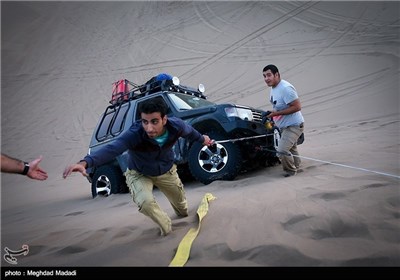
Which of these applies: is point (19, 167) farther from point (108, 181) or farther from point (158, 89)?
point (158, 89)

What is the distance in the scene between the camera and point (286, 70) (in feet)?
46.5

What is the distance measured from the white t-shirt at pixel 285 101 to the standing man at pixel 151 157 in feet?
4.79

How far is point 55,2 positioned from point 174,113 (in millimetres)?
28474

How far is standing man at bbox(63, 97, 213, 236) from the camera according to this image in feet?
8.66

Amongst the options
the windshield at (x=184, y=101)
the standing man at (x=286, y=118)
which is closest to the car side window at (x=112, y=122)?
the windshield at (x=184, y=101)

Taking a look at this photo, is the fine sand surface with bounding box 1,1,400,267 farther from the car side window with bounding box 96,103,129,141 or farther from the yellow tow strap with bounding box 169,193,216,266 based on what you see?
the car side window with bounding box 96,103,129,141

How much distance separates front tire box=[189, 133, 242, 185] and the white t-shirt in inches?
31.0

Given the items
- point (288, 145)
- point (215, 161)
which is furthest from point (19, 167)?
point (288, 145)

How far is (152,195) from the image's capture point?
2.84 meters

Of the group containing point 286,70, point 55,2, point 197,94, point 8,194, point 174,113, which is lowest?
point 8,194

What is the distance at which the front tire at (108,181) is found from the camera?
5508mm

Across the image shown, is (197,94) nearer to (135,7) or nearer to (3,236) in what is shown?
(3,236)

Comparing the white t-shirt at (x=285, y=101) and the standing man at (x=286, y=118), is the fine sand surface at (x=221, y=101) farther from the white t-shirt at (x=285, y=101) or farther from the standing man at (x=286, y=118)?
the white t-shirt at (x=285, y=101)
